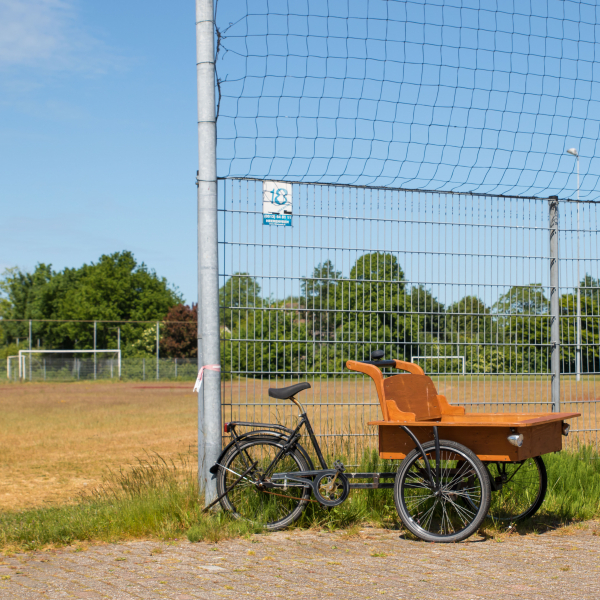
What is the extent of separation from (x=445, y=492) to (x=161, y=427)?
13.2m

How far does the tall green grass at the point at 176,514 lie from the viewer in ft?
18.1

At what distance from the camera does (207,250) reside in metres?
6.29

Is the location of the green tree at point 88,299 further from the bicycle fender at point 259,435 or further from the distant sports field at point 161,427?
the bicycle fender at point 259,435

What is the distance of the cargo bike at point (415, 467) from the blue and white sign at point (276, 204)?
1553 mm

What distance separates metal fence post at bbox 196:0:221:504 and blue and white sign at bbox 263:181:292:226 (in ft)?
1.69

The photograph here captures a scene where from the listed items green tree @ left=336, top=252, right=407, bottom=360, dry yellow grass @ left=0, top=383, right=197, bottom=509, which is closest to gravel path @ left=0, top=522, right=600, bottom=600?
green tree @ left=336, top=252, right=407, bottom=360

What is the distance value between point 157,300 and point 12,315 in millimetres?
17981

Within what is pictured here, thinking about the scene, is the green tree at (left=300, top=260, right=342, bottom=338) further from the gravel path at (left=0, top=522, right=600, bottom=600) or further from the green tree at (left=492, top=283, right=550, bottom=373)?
the gravel path at (left=0, top=522, right=600, bottom=600)

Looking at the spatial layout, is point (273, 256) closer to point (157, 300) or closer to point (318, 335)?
point (318, 335)

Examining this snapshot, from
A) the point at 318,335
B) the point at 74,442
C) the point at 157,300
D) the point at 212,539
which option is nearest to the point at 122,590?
the point at 212,539

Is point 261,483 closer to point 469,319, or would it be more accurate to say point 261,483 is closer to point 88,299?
point 469,319

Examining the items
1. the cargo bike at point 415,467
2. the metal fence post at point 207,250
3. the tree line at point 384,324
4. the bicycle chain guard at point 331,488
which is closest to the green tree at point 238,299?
the tree line at point 384,324

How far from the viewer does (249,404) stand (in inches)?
255

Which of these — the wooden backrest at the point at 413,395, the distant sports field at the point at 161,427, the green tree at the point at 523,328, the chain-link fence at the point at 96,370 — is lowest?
the chain-link fence at the point at 96,370
